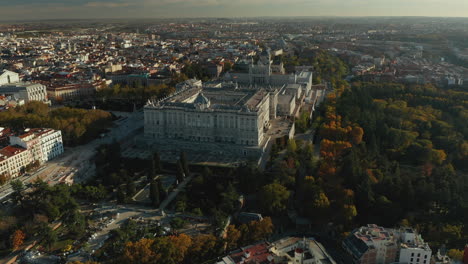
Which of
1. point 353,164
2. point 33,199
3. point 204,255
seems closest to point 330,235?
point 353,164

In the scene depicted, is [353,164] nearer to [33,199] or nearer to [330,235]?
[330,235]

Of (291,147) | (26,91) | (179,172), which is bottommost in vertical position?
(179,172)

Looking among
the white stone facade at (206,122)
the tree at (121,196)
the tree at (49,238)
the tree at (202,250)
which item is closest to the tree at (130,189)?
the tree at (121,196)

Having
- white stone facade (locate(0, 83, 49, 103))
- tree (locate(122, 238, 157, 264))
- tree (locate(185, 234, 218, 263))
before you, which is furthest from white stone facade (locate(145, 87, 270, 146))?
white stone facade (locate(0, 83, 49, 103))

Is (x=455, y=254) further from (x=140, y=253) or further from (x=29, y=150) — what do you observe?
(x=29, y=150)

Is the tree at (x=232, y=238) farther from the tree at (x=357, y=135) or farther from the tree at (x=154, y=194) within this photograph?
the tree at (x=357, y=135)

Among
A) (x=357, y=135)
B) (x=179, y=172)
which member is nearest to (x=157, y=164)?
(x=179, y=172)
